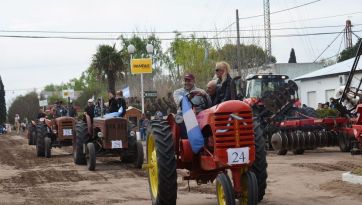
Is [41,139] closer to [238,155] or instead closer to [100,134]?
[100,134]

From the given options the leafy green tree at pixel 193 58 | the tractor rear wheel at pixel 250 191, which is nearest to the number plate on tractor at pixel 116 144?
the tractor rear wheel at pixel 250 191

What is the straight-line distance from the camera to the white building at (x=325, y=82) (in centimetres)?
3289

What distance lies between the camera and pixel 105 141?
16.6m

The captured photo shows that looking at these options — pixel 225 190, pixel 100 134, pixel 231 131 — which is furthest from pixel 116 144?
pixel 225 190

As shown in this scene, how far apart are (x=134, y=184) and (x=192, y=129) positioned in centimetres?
478

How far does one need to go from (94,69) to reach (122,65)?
6.49ft

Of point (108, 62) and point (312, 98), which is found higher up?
point (108, 62)

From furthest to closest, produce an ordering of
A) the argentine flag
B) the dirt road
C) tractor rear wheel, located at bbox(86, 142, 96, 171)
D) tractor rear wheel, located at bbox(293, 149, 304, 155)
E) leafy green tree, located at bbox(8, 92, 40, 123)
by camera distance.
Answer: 1. leafy green tree, located at bbox(8, 92, 40, 123)
2. tractor rear wheel, located at bbox(293, 149, 304, 155)
3. tractor rear wheel, located at bbox(86, 142, 96, 171)
4. the dirt road
5. the argentine flag

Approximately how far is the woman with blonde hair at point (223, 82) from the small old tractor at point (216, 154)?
42cm

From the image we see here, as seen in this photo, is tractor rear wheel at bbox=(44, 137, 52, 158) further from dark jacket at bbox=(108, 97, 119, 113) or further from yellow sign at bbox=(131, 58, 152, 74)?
yellow sign at bbox=(131, 58, 152, 74)

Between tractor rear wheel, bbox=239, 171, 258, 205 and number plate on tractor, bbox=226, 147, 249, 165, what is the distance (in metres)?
0.20

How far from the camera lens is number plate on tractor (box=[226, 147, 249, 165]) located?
25.3ft

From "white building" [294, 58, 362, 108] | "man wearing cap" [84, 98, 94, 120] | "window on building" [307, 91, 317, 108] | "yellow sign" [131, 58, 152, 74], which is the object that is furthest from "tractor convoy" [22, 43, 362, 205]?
"window on building" [307, 91, 317, 108]

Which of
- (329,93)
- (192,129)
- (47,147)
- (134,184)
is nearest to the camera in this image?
(192,129)
